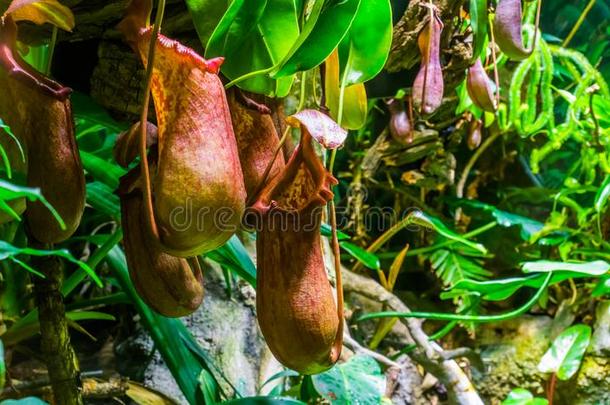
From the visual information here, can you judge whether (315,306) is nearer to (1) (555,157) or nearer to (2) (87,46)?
(2) (87,46)

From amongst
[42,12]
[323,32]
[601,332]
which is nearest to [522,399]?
[601,332]

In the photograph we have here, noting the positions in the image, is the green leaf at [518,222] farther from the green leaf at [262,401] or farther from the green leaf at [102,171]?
the green leaf at [102,171]

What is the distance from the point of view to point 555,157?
8.89 ft

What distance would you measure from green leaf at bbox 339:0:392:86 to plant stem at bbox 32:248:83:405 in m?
0.49

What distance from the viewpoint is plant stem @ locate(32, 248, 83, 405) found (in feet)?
2.56

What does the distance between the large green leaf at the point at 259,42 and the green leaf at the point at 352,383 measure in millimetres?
568

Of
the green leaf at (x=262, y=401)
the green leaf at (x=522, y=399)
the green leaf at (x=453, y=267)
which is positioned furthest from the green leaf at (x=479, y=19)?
the green leaf at (x=453, y=267)

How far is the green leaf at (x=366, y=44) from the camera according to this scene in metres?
0.77

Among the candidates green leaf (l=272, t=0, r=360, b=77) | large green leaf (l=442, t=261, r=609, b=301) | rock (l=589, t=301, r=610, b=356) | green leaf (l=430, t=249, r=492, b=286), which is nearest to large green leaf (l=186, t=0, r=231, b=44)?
green leaf (l=272, t=0, r=360, b=77)

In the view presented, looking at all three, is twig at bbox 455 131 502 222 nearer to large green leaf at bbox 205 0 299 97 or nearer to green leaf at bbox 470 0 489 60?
green leaf at bbox 470 0 489 60

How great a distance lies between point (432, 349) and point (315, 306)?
1.00 metres

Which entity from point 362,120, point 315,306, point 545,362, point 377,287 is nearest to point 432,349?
point 377,287

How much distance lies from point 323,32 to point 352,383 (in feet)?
2.22

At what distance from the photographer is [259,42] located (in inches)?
28.2
